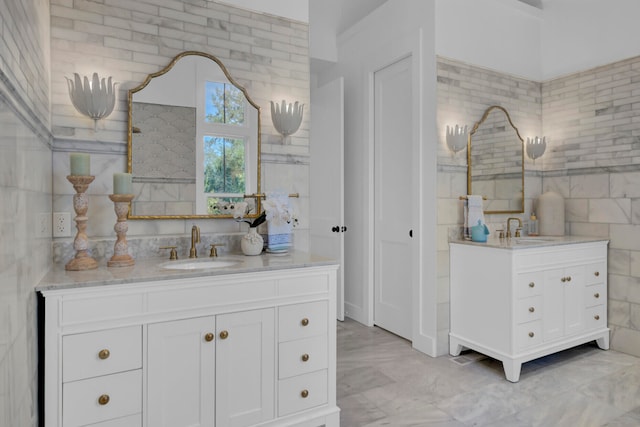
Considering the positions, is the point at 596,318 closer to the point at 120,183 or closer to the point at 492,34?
the point at 492,34

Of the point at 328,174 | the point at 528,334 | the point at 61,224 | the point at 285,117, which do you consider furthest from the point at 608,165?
the point at 61,224

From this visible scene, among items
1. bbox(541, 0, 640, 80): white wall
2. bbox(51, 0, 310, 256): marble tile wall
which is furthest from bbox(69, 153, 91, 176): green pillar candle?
bbox(541, 0, 640, 80): white wall

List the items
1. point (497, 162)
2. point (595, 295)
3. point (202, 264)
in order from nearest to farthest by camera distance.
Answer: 1. point (202, 264)
2. point (595, 295)
3. point (497, 162)

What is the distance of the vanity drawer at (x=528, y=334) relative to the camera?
272 centimetres

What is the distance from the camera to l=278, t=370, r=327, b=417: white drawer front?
193cm

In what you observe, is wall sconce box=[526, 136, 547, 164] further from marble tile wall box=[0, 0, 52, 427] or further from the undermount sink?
marble tile wall box=[0, 0, 52, 427]

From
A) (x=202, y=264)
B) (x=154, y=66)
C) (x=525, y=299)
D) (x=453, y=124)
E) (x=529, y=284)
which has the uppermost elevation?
(x=154, y=66)

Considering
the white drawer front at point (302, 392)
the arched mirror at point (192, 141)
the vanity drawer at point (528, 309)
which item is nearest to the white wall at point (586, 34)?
the vanity drawer at point (528, 309)

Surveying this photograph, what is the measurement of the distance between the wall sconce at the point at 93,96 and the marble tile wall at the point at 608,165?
370 centimetres

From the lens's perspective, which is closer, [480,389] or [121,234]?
[121,234]

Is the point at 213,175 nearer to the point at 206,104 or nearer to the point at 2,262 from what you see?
the point at 206,104

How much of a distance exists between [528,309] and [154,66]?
286 centimetres

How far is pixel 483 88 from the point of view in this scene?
3342 millimetres

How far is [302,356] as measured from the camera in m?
1.97
